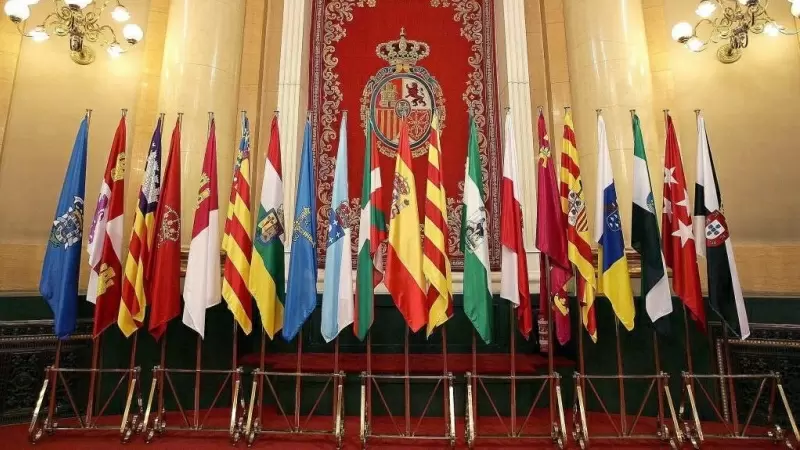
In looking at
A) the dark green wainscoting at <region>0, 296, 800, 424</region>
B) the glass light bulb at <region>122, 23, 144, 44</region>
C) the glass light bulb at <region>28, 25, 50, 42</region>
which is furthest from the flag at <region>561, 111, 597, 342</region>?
the glass light bulb at <region>28, 25, 50, 42</region>

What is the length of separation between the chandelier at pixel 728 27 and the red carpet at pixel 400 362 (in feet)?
11.4

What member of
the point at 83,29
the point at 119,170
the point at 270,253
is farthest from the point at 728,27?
the point at 83,29

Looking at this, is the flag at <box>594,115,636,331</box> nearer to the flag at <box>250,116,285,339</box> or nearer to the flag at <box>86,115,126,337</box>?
the flag at <box>250,116,285,339</box>

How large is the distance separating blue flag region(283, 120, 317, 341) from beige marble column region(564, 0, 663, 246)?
2854 mm

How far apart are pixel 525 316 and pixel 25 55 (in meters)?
5.46

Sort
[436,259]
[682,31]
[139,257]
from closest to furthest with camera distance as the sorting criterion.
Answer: [436,259]
[139,257]
[682,31]

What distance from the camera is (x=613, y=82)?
193 inches

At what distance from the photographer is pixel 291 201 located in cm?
514

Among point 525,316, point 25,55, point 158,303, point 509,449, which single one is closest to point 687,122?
point 525,316

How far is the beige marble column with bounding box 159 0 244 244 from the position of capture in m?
4.75

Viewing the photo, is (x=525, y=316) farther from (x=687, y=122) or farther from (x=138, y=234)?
(x=687, y=122)

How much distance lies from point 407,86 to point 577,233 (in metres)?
3.12

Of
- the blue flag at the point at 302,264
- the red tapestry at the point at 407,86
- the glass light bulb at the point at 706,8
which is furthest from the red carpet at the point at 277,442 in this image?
the glass light bulb at the point at 706,8

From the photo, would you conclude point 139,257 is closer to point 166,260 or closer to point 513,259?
point 166,260
